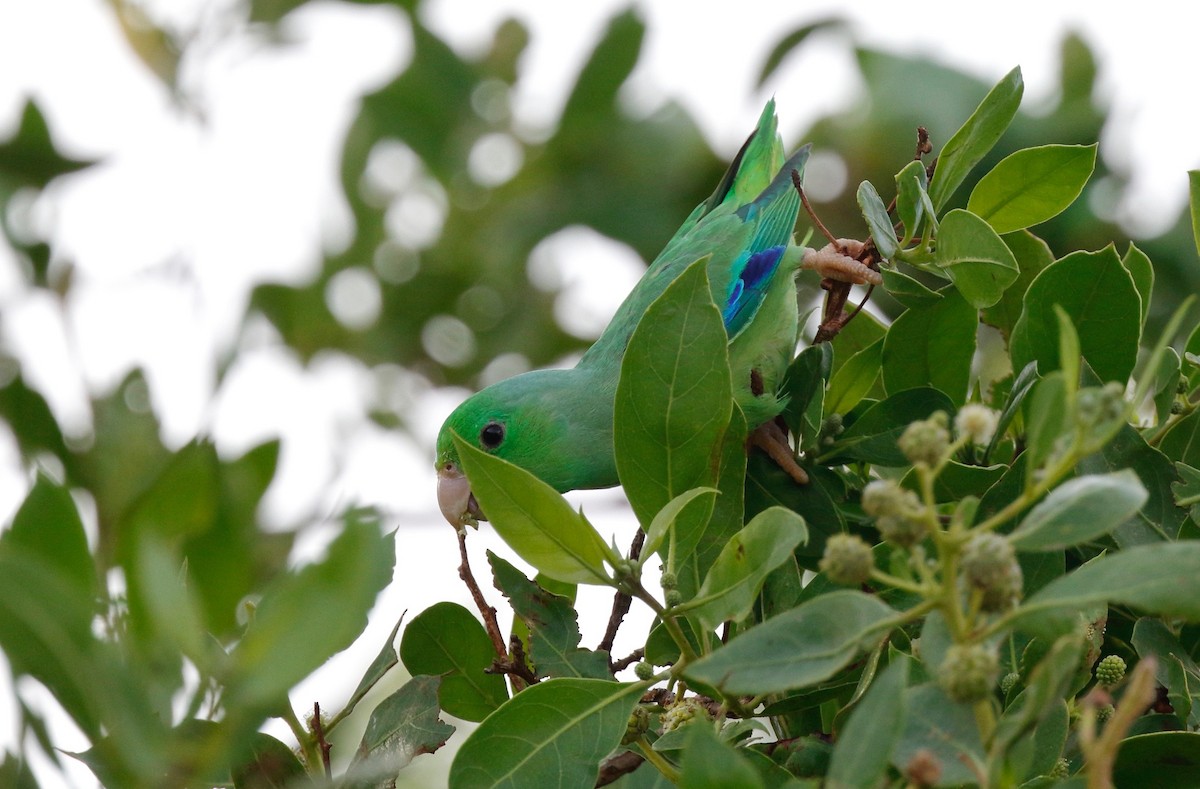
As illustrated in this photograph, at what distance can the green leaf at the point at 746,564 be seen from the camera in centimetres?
143

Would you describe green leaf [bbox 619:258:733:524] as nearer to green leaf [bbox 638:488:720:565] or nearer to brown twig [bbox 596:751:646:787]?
green leaf [bbox 638:488:720:565]

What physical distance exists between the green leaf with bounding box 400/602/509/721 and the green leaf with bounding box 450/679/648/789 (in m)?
0.42

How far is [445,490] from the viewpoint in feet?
11.4

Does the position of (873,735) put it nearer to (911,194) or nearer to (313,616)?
(313,616)

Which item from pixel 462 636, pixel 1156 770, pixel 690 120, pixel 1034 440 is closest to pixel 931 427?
pixel 1034 440

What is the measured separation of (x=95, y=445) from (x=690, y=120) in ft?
8.78

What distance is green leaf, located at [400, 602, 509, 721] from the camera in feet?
6.55

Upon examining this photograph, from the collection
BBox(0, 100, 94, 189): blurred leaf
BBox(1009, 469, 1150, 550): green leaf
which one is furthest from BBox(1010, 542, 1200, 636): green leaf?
BBox(0, 100, 94, 189): blurred leaf

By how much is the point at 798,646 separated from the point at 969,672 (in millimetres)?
198

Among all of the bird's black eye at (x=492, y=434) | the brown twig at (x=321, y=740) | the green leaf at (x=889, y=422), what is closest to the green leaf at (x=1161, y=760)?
the green leaf at (x=889, y=422)

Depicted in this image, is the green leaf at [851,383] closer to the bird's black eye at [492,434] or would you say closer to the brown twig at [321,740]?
the brown twig at [321,740]

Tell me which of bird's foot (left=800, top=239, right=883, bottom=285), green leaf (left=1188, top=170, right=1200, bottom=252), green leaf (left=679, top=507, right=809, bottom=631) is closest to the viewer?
green leaf (left=679, top=507, right=809, bottom=631)

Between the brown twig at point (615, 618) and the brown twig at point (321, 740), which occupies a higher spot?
the brown twig at point (615, 618)

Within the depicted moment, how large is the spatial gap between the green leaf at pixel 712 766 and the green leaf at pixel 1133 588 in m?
0.31
